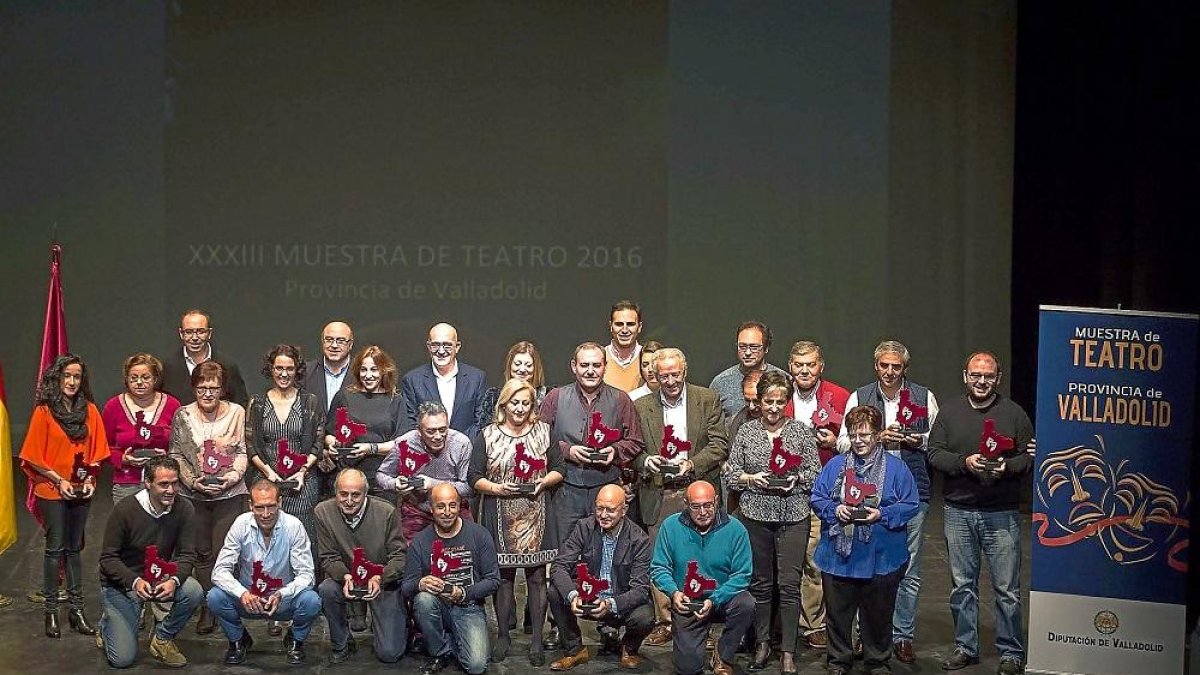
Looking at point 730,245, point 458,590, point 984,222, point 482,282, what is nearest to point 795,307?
point 730,245

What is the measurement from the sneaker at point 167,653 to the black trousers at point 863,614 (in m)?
2.91

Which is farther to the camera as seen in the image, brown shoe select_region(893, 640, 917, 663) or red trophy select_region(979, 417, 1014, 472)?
brown shoe select_region(893, 640, 917, 663)

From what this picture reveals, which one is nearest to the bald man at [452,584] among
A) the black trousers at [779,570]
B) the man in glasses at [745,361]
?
the black trousers at [779,570]

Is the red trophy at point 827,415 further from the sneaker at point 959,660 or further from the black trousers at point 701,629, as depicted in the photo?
the sneaker at point 959,660

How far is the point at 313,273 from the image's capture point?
9938 mm

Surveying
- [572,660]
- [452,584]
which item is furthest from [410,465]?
[572,660]

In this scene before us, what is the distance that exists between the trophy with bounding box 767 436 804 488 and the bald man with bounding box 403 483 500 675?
1305mm

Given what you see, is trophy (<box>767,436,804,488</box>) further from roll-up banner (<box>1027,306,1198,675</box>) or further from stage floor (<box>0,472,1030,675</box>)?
roll-up banner (<box>1027,306,1198,675</box>)

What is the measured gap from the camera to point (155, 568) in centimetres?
625

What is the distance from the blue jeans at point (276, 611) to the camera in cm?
636

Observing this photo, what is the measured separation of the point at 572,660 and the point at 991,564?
76.1 inches

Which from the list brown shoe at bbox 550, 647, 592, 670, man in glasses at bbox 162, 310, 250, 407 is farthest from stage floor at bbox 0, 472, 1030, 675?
man in glasses at bbox 162, 310, 250, 407

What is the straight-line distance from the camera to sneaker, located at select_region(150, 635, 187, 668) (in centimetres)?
638

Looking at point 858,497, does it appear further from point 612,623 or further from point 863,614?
point 612,623
